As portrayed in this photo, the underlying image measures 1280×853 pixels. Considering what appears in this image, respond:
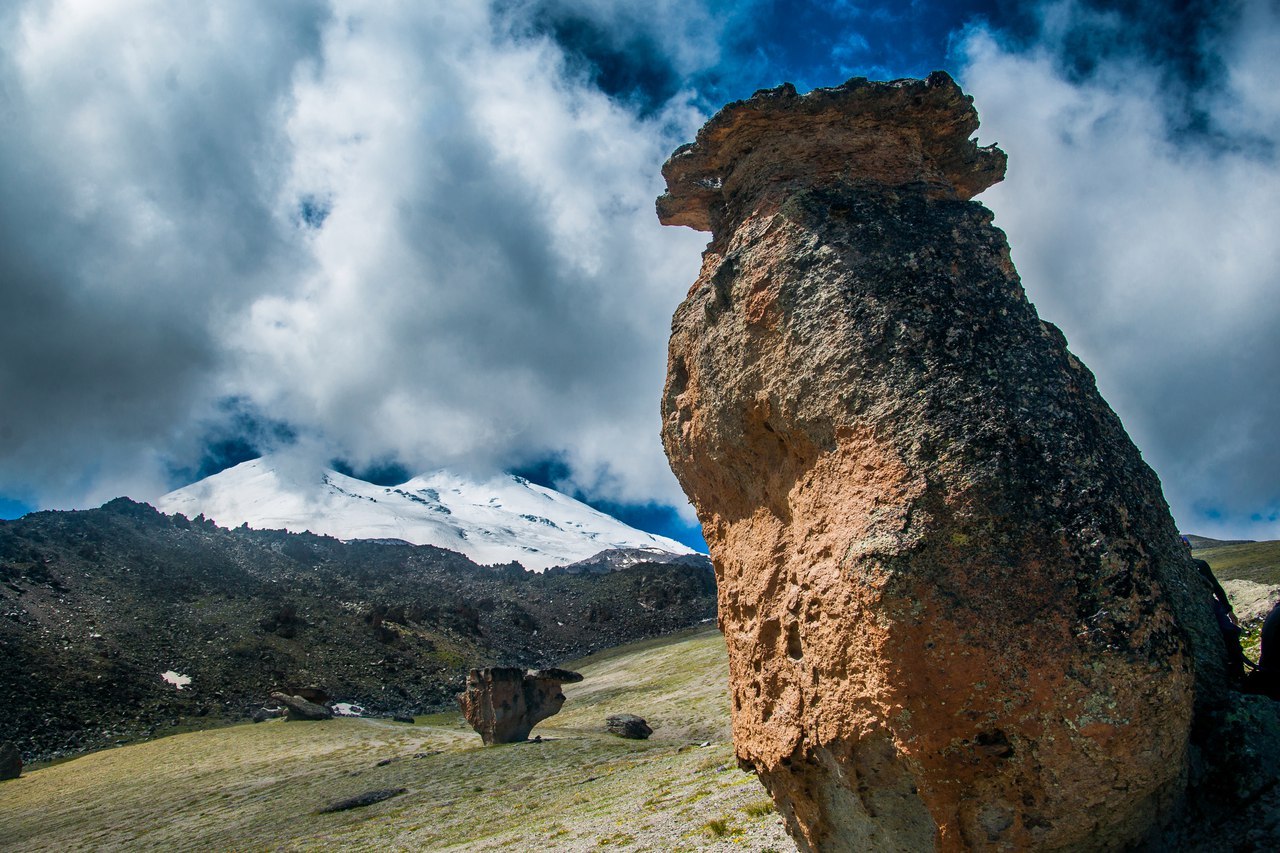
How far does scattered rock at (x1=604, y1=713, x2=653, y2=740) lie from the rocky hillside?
35123mm

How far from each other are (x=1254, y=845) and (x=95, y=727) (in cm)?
6752

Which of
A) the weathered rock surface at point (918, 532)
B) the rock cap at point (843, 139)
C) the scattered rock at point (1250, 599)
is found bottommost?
the scattered rock at point (1250, 599)

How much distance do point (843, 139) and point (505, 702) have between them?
33872 mm

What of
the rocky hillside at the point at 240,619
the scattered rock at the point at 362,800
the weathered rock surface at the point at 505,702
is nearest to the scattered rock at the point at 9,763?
the rocky hillside at the point at 240,619

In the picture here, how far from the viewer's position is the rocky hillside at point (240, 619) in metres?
58.0

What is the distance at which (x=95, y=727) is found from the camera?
174 ft

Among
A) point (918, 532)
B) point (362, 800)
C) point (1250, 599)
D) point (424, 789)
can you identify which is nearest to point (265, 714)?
point (362, 800)

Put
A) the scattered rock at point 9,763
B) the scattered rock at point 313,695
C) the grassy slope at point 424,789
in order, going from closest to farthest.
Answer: the grassy slope at point 424,789 < the scattered rock at point 9,763 < the scattered rock at point 313,695

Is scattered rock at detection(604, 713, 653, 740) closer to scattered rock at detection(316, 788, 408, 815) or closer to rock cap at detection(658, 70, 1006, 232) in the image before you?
scattered rock at detection(316, 788, 408, 815)

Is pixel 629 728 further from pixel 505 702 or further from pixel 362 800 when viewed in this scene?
pixel 362 800

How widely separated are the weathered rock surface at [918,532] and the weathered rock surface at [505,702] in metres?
30.9

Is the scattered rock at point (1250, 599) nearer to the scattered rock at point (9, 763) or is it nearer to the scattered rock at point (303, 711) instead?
the scattered rock at point (303, 711)

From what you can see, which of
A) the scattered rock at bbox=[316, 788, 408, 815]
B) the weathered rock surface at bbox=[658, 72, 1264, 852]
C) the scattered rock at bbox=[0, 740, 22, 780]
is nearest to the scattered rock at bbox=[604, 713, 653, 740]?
the scattered rock at bbox=[316, 788, 408, 815]

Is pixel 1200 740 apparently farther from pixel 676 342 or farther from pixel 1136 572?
pixel 676 342
